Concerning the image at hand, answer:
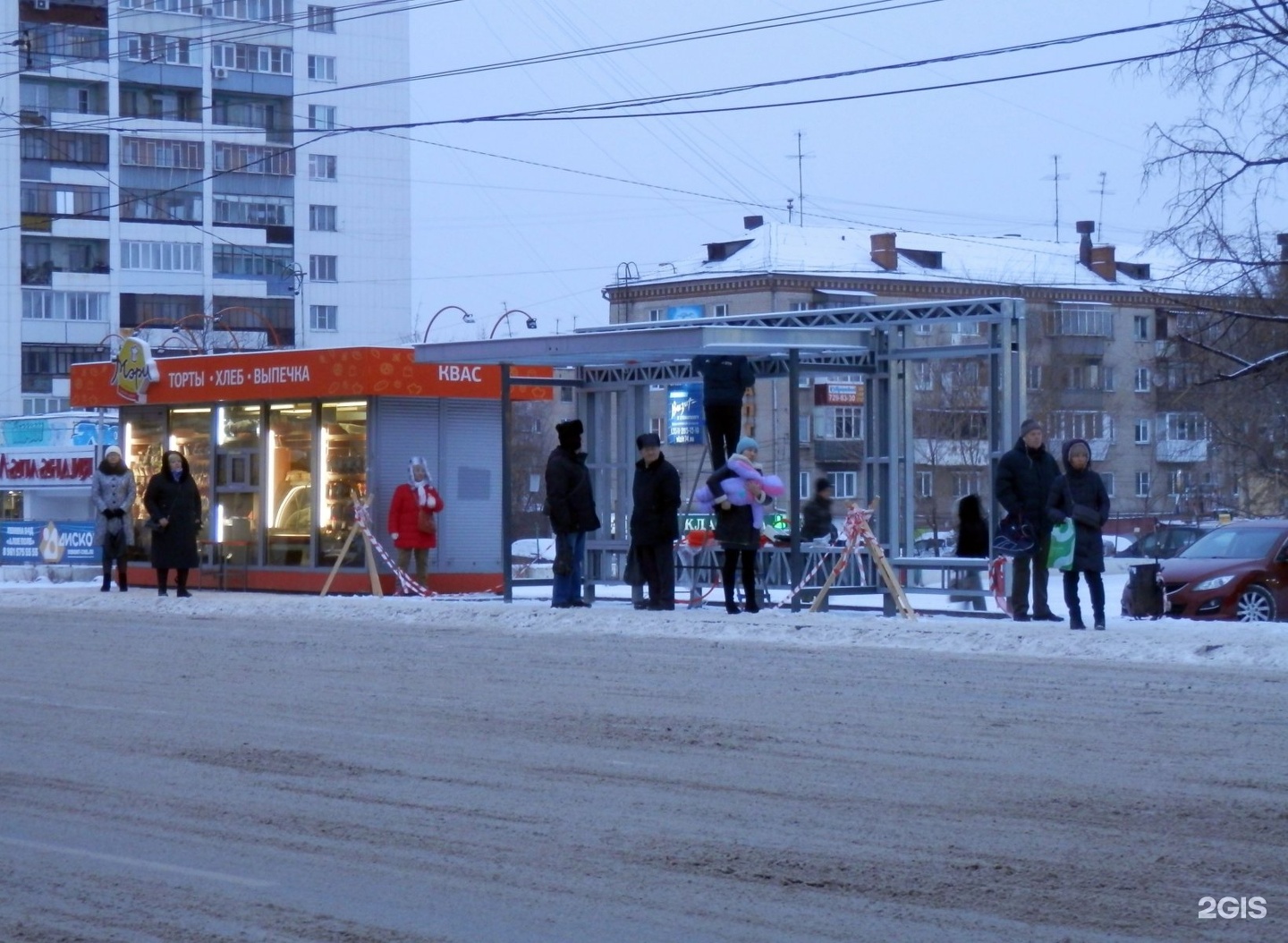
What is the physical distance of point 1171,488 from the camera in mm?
68062

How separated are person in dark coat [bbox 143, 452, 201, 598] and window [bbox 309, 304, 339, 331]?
57.8 m

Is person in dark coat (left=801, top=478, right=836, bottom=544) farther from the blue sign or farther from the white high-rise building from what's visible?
the white high-rise building

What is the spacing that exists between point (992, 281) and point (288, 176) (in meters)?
30.4

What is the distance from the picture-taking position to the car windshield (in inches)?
830

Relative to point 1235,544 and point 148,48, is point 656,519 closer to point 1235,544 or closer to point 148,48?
point 1235,544

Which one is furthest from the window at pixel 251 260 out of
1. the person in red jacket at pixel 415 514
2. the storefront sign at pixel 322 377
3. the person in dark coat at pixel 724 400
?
the person in dark coat at pixel 724 400

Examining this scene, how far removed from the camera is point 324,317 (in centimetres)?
8069

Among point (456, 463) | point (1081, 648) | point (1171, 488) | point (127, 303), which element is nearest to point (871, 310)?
point (1081, 648)

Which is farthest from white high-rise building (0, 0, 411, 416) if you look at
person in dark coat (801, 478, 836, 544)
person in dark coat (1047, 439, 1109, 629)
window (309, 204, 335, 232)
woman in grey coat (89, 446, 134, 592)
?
person in dark coat (1047, 439, 1109, 629)

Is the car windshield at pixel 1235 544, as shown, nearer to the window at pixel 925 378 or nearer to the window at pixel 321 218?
the window at pixel 925 378

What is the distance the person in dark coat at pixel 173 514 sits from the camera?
23.1 meters

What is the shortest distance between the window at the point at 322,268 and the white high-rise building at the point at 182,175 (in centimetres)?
7

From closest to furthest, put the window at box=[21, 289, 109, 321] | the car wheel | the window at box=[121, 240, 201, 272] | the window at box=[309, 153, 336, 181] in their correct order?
1. the car wheel
2. the window at box=[21, 289, 109, 321]
3. the window at box=[121, 240, 201, 272]
4. the window at box=[309, 153, 336, 181]

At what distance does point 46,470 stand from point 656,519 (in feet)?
84.4
